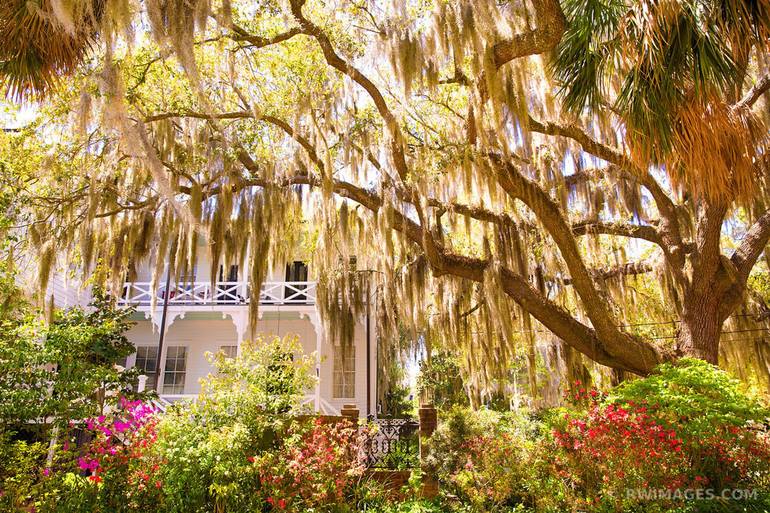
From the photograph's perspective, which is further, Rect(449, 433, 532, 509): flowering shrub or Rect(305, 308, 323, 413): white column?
Rect(305, 308, 323, 413): white column

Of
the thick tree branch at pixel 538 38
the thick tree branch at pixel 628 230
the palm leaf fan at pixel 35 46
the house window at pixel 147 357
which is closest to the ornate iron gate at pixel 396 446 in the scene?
the thick tree branch at pixel 628 230

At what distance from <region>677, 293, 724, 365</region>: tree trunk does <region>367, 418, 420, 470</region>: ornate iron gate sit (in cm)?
451

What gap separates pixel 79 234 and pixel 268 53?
13.8ft

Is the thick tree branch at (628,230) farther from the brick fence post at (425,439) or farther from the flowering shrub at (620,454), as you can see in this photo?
the brick fence post at (425,439)

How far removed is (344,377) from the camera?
49.0ft

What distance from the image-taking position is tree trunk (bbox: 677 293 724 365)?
25.2 ft

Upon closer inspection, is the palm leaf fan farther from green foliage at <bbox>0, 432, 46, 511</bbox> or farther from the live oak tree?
green foliage at <bbox>0, 432, 46, 511</bbox>

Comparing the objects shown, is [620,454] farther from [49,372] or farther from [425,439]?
[49,372]

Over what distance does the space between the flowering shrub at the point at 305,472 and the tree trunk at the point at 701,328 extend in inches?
199

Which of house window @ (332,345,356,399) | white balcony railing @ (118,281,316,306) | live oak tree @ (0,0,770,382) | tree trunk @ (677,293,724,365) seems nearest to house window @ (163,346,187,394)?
white balcony railing @ (118,281,316,306)

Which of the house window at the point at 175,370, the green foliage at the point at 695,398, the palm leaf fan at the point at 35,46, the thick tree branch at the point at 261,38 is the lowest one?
the green foliage at the point at 695,398

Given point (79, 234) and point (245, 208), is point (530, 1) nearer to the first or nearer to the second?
point (245, 208)

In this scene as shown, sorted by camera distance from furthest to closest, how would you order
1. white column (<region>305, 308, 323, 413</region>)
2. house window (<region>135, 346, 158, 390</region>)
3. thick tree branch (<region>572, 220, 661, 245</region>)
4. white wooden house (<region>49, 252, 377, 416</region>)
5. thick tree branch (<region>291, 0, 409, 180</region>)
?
1. house window (<region>135, 346, 158, 390</region>)
2. white wooden house (<region>49, 252, 377, 416</region>)
3. white column (<region>305, 308, 323, 413</region>)
4. thick tree branch (<region>572, 220, 661, 245</region>)
5. thick tree branch (<region>291, 0, 409, 180</region>)

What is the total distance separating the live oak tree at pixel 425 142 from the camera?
17.1 feet
